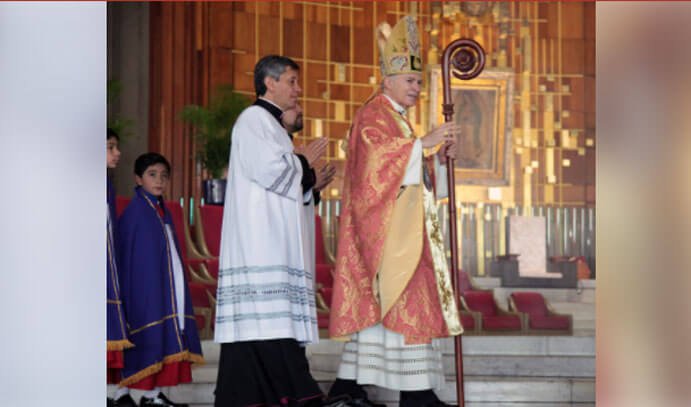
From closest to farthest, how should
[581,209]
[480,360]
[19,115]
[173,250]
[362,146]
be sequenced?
1. [19,115]
2. [362,146]
3. [173,250]
4. [480,360]
5. [581,209]

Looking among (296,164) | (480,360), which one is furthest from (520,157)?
(296,164)

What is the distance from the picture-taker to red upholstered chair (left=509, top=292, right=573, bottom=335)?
8088 millimetres

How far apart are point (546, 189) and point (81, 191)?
376 inches

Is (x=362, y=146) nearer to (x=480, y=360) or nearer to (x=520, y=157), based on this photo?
(x=480, y=360)

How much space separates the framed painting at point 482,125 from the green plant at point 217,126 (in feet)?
9.25

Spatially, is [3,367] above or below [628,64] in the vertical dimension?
below

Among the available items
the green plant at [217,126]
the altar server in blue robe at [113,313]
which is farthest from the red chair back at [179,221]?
the altar server in blue robe at [113,313]

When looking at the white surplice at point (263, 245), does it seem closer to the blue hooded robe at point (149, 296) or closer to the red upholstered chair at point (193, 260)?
the blue hooded robe at point (149, 296)

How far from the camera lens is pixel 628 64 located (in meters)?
1.91

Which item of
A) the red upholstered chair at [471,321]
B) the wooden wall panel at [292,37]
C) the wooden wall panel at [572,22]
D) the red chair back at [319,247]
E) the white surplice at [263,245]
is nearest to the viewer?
the white surplice at [263,245]

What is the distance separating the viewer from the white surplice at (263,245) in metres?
4.96

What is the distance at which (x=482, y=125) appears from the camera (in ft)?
36.6

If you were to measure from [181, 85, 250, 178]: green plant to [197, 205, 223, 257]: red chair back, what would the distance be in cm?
37

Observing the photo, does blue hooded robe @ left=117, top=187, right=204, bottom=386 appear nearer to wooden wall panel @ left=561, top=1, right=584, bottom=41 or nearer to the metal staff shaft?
the metal staff shaft
